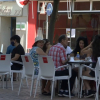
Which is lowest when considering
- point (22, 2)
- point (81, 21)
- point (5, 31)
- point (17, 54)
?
point (17, 54)

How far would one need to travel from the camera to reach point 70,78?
9281 mm

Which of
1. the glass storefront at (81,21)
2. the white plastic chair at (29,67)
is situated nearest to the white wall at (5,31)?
the glass storefront at (81,21)

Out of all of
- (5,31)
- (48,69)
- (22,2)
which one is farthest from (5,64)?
(5,31)

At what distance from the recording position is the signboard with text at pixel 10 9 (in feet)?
67.8

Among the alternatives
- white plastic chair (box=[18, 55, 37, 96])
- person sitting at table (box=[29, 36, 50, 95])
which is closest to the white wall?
person sitting at table (box=[29, 36, 50, 95])

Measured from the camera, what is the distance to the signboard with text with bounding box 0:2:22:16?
67.8 ft

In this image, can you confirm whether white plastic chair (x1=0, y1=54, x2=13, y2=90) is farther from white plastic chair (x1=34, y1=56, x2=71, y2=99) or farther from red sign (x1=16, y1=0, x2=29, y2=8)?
red sign (x1=16, y1=0, x2=29, y2=8)

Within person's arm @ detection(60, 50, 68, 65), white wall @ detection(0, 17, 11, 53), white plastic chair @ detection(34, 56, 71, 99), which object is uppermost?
white wall @ detection(0, 17, 11, 53)

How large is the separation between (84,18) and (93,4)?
91cm

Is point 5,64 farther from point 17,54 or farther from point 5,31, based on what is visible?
point 5,31

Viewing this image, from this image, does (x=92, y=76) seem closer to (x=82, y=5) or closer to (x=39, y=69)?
(x=39, y=69)

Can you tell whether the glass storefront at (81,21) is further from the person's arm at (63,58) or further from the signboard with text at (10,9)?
the person's arm at (63,58)

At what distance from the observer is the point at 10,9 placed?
20.8m

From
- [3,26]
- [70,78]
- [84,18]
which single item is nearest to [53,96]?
[70,78]
